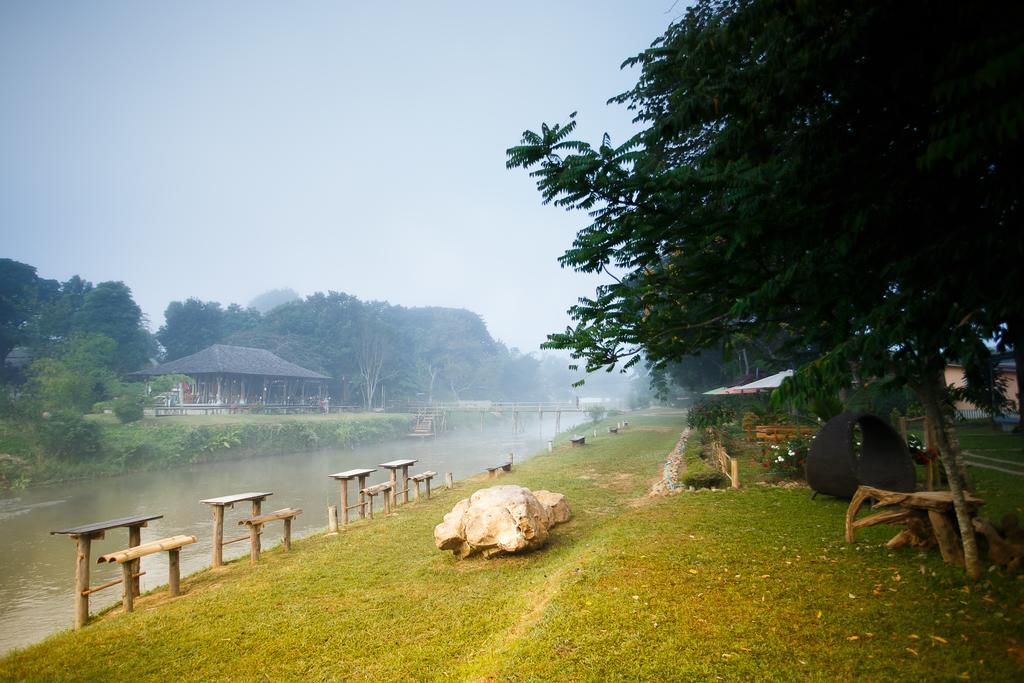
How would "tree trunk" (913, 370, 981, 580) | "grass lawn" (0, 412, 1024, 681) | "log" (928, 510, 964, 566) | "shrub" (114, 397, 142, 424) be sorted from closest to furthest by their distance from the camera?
"grass lawn" (0, 412, 1024, 681) → "tree trunk" (913, 370, 981, 580) → "log" (928, 510, 964, 566) → "shrub" (114, 397, 142, 424)

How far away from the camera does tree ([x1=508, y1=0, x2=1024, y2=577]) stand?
3.29 metres

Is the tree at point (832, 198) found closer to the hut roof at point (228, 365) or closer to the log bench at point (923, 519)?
the log bench at point (923, 519)

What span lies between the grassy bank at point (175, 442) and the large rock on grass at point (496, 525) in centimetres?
2714

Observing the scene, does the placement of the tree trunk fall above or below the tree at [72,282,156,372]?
below

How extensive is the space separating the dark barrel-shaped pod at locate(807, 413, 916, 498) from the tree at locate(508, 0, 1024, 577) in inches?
152

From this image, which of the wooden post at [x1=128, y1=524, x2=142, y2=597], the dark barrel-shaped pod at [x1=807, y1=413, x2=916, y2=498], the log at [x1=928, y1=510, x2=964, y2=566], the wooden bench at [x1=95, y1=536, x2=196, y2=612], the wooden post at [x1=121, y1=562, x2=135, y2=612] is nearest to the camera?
the log at [x1=928, y1=510, x2=964, y2=566]

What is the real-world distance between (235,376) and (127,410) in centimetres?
1242

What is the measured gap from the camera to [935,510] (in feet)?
18.2

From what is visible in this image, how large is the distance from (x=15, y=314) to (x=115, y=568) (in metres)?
45.6

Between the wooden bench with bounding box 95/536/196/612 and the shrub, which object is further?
the shrub

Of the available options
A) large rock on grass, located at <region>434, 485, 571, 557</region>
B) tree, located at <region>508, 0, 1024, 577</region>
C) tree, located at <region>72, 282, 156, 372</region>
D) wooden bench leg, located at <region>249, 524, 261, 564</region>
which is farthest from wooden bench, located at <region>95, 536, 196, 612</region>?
tree, located at <region>72, 282, 156, 372</region>

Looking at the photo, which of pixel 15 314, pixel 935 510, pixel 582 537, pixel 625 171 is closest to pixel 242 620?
pixel 582 537

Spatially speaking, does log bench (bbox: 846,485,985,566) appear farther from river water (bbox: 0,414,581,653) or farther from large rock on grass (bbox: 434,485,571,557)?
river water (bbox: 0,414,581,653)

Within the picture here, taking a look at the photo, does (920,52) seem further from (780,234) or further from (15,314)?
(15,314)
